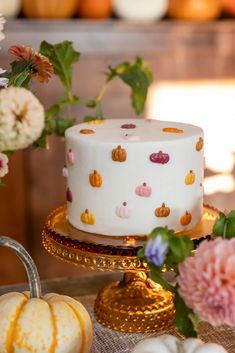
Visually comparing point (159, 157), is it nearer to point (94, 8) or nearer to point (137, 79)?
point (137, 79)

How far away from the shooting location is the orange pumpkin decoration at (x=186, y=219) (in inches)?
43.6

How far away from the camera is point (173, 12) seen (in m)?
2.38

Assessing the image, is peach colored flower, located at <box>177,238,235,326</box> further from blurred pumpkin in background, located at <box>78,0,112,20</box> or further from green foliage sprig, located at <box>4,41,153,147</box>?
blurred pumpkin in background, located at <box>78,0,112,20</box>

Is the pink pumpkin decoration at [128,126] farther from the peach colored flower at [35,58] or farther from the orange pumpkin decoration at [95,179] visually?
the peach colored flower at [35,58]

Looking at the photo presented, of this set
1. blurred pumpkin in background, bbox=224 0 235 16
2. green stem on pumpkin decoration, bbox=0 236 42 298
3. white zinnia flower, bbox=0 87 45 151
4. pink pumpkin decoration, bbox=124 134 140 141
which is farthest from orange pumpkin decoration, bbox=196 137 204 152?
blurred pumpkin in background, bbox=224 0 235 16

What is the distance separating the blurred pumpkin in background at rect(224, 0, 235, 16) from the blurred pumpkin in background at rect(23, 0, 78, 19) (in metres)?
0.57

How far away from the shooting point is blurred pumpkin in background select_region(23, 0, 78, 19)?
2.23 metres

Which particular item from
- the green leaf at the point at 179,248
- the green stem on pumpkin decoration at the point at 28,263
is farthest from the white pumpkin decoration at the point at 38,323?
the green leaf at the point at 179,248

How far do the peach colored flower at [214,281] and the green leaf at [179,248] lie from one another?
0.05m

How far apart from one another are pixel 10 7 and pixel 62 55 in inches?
39.9

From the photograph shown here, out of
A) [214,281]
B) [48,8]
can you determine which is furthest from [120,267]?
[48,8]

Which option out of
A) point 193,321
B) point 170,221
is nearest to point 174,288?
point 193,321

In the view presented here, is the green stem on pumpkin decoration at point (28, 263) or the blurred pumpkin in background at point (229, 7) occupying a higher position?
the blurred pumpkin in background at point (229, 7)

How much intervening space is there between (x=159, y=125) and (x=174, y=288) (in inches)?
16.1
